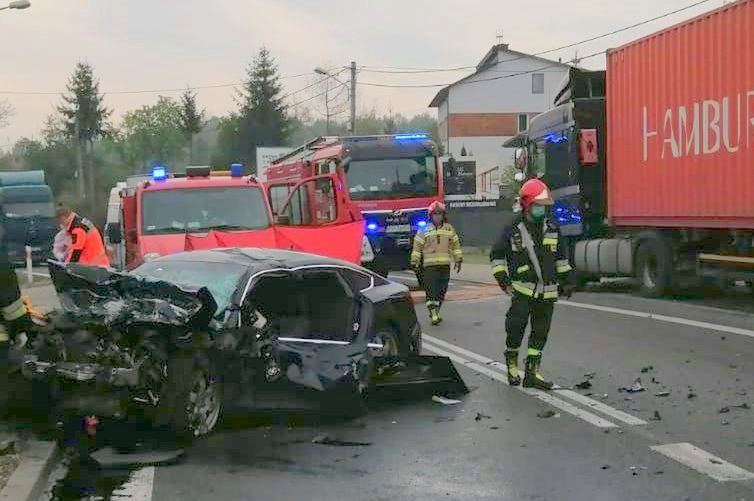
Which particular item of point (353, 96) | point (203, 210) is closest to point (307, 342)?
point (203, 210)

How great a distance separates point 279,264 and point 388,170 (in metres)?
12.9

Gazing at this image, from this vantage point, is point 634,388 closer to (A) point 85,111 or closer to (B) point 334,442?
(B) point 334,442

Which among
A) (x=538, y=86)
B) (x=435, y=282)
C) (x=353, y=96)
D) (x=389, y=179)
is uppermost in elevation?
(x=538, y=86)

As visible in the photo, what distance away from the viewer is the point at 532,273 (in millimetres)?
8984

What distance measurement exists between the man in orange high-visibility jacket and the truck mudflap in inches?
180

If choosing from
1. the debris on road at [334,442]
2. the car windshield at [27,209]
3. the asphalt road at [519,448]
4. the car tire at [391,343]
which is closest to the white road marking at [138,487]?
the asphalt road at [519,448]

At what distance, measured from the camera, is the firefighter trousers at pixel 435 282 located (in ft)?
46.4

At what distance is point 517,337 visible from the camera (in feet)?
29.9

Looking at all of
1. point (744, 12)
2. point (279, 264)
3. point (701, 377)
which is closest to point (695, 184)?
point (744, 12)

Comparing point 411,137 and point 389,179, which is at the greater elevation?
point 411,137

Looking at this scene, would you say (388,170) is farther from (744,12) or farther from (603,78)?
(744,12)

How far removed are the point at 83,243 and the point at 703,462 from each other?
7679 mm

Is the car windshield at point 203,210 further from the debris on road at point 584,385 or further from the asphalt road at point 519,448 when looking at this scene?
the debris on road at point 584,385

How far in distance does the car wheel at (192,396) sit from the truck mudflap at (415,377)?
1.61 m
